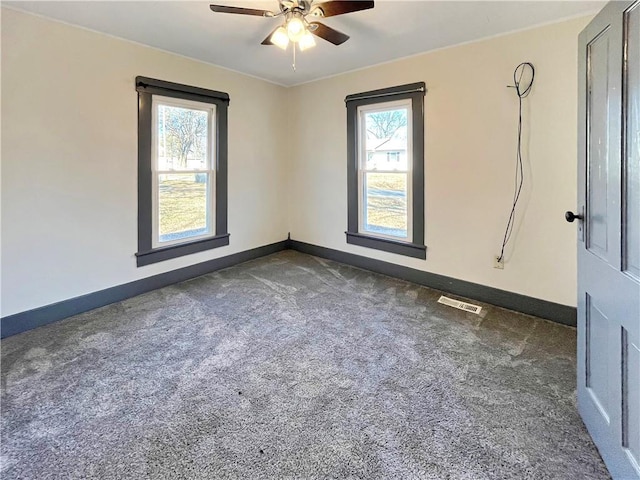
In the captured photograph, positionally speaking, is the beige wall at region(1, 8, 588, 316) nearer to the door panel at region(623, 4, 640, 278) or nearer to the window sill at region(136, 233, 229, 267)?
the window sill at region(136, 233, 229, 267)

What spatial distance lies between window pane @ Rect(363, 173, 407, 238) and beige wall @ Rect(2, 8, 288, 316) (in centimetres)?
233

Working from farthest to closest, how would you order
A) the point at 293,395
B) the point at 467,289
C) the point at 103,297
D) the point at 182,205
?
the point at 182,205 → the point at 467,289 → the point at 103,297 → the point at 293,395

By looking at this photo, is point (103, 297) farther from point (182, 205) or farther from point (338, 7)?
point (338, 7)

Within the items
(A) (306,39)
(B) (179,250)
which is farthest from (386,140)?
(B) (179,250)

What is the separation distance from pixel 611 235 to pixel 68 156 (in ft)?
12.3

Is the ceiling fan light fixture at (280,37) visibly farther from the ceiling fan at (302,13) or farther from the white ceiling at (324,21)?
the white ceiling at (324,21)

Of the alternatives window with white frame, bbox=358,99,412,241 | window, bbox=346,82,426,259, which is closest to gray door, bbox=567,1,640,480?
window, bbox=346,82,426,259

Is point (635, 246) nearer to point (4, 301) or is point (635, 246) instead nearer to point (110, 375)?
point (110, 375)

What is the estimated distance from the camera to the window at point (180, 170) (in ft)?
11.4

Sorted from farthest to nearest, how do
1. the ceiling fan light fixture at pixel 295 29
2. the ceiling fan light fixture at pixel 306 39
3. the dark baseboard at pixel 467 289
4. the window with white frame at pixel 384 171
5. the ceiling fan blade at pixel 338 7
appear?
the window with white frame at pixel 384 171, the dark baseboard at pixel 467 289, the ceiling fan light fixture at pixel 306 39, the ceiling fan light fixture at pixel 295 29, the ceiling fan blade at pixel 338 7

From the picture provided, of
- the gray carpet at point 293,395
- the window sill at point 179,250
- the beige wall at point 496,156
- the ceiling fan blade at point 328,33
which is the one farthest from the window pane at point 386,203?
the window sill at point 179,250

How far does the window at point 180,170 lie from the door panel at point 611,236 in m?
3.50

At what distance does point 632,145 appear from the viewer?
123 centimetres

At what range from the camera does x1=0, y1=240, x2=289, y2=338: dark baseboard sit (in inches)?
108
